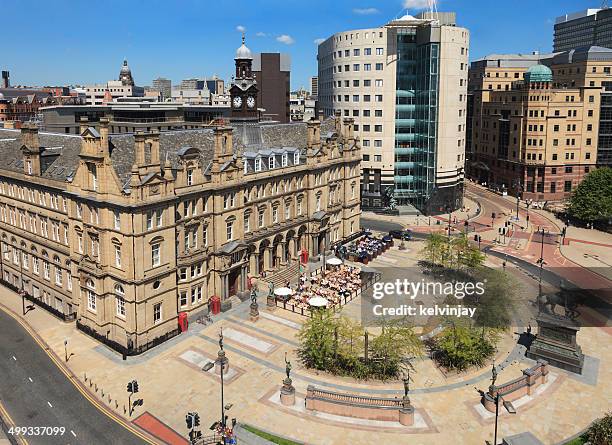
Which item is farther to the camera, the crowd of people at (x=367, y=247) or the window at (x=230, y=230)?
the crowd of people at (x=367, y=247)

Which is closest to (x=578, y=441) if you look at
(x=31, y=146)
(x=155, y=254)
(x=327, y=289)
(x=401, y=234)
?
(x=327, y=289)

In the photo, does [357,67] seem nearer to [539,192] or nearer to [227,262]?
[539,192]

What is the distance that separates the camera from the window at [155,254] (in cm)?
5788

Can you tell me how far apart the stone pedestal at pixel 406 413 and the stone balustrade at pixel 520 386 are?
7.41 meters

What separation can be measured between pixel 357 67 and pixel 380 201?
106ft

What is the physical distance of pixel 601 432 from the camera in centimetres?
4044

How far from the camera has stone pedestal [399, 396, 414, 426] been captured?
4531 centimetres

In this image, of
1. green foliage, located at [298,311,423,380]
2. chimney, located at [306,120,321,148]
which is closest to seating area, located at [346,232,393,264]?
chimney, located at [306,120,321,148]

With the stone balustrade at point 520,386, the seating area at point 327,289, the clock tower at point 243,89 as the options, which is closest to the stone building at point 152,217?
the seating area at point 327,289

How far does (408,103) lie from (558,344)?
83.0m

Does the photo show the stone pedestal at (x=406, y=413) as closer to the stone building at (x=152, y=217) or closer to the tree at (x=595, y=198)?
the stone building at (x=152, y=217)

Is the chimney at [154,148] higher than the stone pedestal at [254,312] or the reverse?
higher

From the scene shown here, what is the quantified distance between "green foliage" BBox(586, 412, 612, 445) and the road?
35.7 meters

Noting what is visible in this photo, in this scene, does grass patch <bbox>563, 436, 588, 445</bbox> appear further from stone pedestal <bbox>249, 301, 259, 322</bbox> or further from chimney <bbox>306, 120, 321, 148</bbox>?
chimney <bbox>306, 120, 321, 148</bbox>
